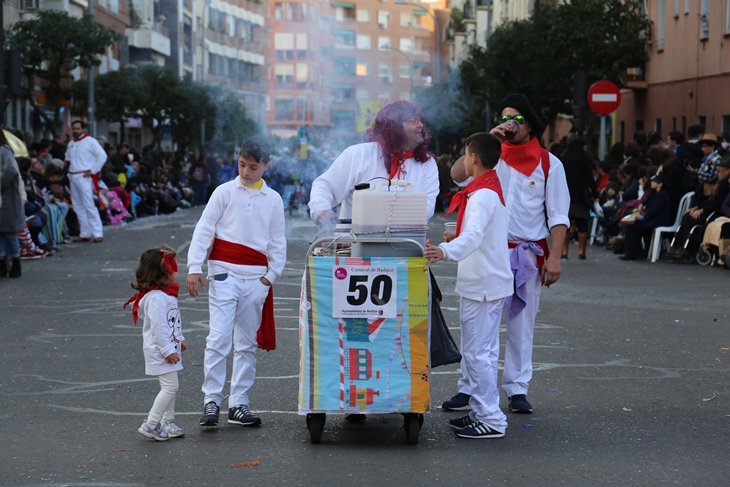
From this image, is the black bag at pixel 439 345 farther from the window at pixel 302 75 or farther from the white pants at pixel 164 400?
the window at pixel 302 75

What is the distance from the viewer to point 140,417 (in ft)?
23.6

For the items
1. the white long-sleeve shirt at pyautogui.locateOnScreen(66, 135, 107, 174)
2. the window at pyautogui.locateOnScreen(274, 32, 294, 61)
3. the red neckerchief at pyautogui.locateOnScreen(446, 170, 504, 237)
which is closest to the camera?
the red neckerchief at pyautogui.locateOnScreen(446, 170, 504, 237)

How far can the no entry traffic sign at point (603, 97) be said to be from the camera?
23.4 meters

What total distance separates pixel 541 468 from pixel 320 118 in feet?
99.6

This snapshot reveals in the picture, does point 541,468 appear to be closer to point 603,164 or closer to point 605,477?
point 605,477

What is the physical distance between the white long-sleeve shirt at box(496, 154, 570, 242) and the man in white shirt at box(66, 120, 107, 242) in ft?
48.4

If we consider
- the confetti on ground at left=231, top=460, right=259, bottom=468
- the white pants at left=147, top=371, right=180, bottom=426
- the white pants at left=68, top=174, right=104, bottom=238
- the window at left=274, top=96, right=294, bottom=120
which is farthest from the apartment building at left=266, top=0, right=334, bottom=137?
the confetti on ground at left=231, top=460, right=259, bottom=468

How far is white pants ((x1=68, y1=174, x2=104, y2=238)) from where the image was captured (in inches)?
834

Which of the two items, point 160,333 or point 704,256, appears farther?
point 704,256

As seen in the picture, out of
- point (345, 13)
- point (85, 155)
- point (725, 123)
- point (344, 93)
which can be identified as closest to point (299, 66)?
point (345, 13)

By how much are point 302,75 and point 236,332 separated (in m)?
26.2

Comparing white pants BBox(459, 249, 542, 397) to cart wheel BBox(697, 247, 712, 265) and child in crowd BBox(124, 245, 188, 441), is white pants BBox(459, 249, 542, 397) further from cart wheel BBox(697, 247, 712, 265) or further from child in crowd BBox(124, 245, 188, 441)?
cart wheel BBox(697, 247, 712, 265)

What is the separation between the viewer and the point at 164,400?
6.59 m

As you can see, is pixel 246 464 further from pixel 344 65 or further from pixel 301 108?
pixel 301 108
